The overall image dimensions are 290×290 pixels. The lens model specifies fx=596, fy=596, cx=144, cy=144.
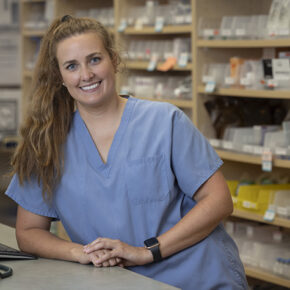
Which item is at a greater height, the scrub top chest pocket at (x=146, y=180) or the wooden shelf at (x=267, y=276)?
the scrub top chest pocket at (x=146, y=180)

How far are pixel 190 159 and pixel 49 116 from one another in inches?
19.3

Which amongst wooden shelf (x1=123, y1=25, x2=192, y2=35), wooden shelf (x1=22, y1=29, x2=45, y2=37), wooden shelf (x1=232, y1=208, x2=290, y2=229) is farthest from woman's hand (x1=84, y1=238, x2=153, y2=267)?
wooden shelf (x1=22, y1=29, x2=45, y2=37)

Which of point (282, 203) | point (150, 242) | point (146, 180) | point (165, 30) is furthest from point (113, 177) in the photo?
point (165, 30)

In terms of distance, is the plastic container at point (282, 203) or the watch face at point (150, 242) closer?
the watch face at point (150, 242)

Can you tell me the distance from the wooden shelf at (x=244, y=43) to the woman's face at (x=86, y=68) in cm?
148

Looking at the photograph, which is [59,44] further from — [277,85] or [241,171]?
[241,171]

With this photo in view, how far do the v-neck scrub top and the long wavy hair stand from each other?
0.05 m

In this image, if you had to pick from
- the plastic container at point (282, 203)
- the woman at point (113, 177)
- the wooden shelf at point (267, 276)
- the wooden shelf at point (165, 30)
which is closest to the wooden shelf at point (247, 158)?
the plastic container at point (282, 203)

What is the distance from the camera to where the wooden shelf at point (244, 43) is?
10.4 feet

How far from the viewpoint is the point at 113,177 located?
1902 millimetres

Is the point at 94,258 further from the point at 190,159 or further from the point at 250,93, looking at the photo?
the point at 250,93

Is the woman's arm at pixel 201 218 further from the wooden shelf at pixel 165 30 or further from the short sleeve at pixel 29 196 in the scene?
the wooden shelf at pixel 165 30

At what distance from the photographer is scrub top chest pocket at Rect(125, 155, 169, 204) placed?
1.90 m

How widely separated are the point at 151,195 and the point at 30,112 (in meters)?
0.50
